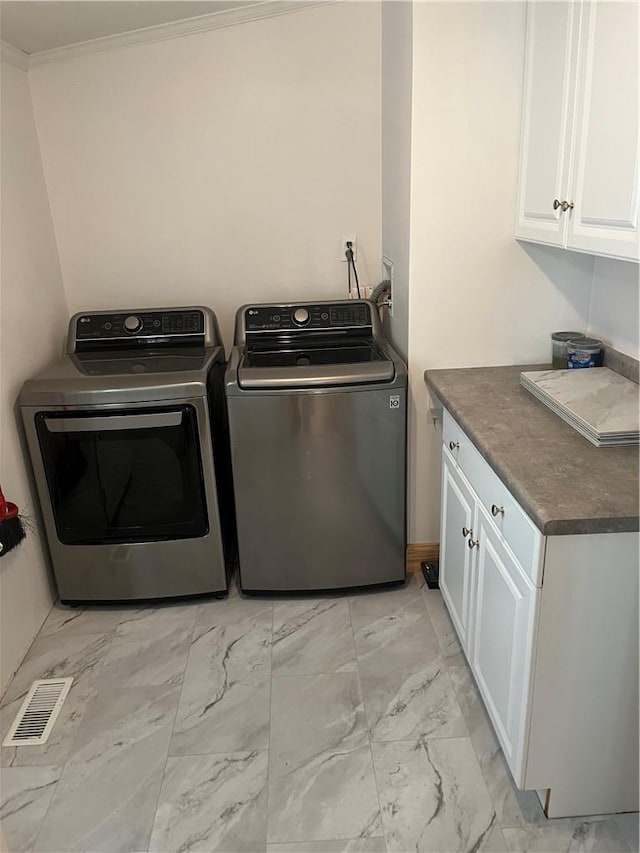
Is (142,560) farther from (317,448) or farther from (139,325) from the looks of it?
(139,325)

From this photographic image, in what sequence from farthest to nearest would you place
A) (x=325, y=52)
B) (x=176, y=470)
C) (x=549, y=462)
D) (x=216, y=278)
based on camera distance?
(x=216, y=278), (x=325, y=52), (x=176, y=470), (x=549, y=462)

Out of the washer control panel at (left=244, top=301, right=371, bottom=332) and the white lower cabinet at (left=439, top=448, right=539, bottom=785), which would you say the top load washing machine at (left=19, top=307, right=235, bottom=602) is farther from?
the white lower cabinet at (left=439, top=448, right=539, bottom=785)

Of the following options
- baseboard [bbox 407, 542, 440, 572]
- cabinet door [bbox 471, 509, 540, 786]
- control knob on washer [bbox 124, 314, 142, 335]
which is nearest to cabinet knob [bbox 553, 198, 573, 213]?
cabinet door [bbox 471, 509, 540, 786]

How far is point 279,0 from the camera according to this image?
2523mm

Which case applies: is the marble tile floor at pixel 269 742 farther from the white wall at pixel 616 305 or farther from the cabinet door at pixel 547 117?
the cabinet door at pixel 547 117

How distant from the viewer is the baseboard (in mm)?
2656

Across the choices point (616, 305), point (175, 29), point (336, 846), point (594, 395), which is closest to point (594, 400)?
point (594, 395)

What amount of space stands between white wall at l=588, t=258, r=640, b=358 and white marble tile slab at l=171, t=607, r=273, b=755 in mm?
1567

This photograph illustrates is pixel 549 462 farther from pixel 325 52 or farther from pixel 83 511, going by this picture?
pixel 325 52

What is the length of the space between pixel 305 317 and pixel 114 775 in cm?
172

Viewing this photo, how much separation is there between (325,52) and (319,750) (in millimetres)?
2542

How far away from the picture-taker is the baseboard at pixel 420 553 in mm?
2656

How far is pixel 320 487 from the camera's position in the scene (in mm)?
2369

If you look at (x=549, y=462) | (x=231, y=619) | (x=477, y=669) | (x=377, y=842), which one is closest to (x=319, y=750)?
(x=377, y=842)
